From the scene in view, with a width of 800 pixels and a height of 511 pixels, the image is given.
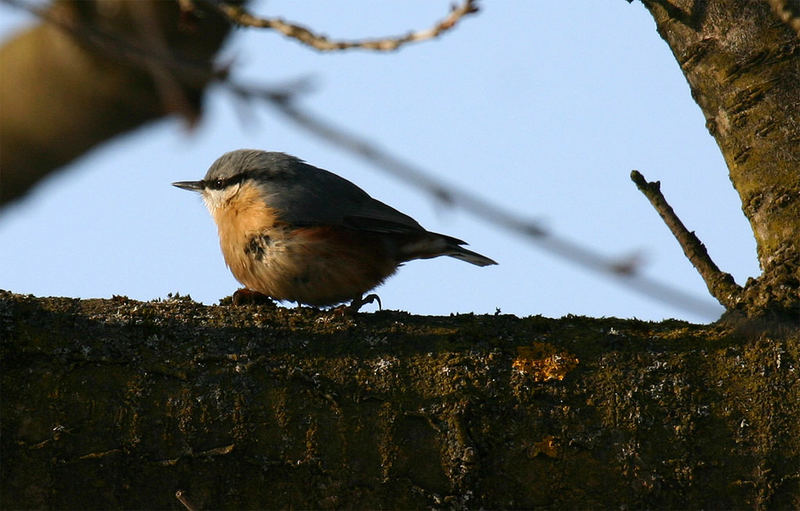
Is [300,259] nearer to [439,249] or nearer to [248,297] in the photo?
[248,297]

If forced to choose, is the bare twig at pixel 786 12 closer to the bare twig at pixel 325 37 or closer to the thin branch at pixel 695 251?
the bare twig at pixel 325 37

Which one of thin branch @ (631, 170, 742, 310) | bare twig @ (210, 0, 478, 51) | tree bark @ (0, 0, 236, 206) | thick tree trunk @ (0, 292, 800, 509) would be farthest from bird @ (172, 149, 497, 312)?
bare twig @ (210, 0, 478, 51)

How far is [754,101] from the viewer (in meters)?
2.96

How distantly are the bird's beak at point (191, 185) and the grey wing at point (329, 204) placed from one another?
1.87 feet

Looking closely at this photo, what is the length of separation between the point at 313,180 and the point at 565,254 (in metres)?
3.06

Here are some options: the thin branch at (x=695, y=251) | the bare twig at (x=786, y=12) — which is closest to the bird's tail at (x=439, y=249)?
the thin branch at (x=695, y=251)

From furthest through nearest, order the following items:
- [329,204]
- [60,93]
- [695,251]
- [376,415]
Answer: [329,204], [60,93], [695,251], [376,415]

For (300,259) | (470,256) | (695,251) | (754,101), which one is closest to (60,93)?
(300,259)

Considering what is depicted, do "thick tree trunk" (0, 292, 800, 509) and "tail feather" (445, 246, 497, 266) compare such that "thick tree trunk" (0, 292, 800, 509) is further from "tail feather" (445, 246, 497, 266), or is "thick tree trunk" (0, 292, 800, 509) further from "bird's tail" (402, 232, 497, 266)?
"tail feather" (445, 246, 497, 266)

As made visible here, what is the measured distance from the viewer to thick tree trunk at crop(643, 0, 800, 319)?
286cm

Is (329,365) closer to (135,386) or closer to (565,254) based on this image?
(135,386)

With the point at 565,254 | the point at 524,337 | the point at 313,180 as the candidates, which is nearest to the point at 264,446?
the point at 524,337

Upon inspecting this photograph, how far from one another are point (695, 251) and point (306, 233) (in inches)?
62.0

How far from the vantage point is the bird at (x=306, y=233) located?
3.75 metres
